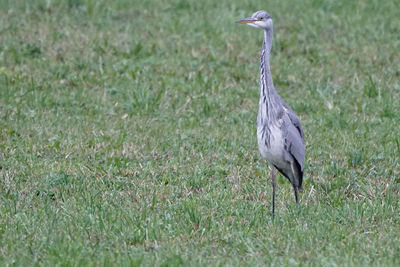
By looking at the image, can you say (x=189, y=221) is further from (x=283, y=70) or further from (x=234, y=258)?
(x=283, y=70)

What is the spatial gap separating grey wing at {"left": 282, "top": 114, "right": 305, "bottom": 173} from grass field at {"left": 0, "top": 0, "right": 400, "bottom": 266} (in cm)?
47

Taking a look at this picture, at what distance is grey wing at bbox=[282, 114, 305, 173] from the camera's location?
6418 millimetres

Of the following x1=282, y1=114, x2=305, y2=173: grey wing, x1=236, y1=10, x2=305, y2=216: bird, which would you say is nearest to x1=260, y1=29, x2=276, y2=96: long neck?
x1=236, y1=10, x2=305, y2=216: bird

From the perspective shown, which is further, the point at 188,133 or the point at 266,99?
the point at 188,133

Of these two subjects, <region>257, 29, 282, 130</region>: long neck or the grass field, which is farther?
<region>257, 29, 282, 130</region>: long neck

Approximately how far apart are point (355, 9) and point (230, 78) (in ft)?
13.5

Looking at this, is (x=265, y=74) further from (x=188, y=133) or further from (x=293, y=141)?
(x=188, y=133)

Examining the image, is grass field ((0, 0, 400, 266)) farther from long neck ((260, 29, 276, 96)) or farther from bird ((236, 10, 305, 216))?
long neck ((260, 29, 276, 96))

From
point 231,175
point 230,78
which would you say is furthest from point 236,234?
point 230,78

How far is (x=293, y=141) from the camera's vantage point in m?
6.49

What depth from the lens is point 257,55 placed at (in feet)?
37.6

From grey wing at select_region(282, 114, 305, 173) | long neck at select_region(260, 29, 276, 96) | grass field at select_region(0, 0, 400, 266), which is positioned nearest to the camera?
grass field at select_region(0, 0, 400, 266)

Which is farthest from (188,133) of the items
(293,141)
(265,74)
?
(265,74)

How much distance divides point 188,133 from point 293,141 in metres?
2.50
